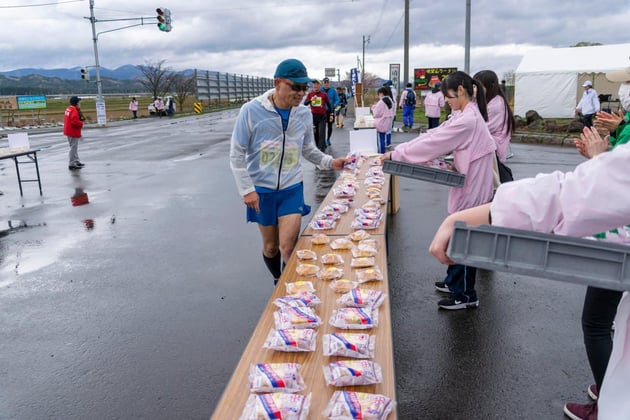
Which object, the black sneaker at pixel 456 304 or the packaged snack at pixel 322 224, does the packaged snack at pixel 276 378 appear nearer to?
the packaged snack at pixel 322 224

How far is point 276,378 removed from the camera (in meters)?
2.02

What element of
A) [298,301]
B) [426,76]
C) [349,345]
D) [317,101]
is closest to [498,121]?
[298,301]

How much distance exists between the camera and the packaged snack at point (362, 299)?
2.73 m

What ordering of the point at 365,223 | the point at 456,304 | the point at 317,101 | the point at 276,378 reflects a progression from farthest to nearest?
the point at 317,101 < the point at 456,304 < the point at 365,223 < the point at 276,378

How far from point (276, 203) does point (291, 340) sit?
1822 millimetres

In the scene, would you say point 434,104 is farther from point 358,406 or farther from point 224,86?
point 224,86

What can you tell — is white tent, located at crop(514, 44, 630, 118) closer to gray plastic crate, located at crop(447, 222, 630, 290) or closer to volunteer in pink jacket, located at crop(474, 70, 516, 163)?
volunteer in pink jacket, located at crop(474, 70, 516, 163)

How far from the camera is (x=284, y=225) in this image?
3982 millimetres

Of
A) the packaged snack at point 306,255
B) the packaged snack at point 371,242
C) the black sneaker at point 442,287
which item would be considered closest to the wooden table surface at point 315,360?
the packaged snack at point 306,255

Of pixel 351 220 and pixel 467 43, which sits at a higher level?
pixel 467 43

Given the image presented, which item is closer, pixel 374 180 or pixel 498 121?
pixel 498 121

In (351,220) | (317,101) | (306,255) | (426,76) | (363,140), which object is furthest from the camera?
(426,76)

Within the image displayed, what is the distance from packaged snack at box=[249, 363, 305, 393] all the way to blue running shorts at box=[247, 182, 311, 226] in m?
1.97

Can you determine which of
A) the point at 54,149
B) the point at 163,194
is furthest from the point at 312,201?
the point at 54,149
